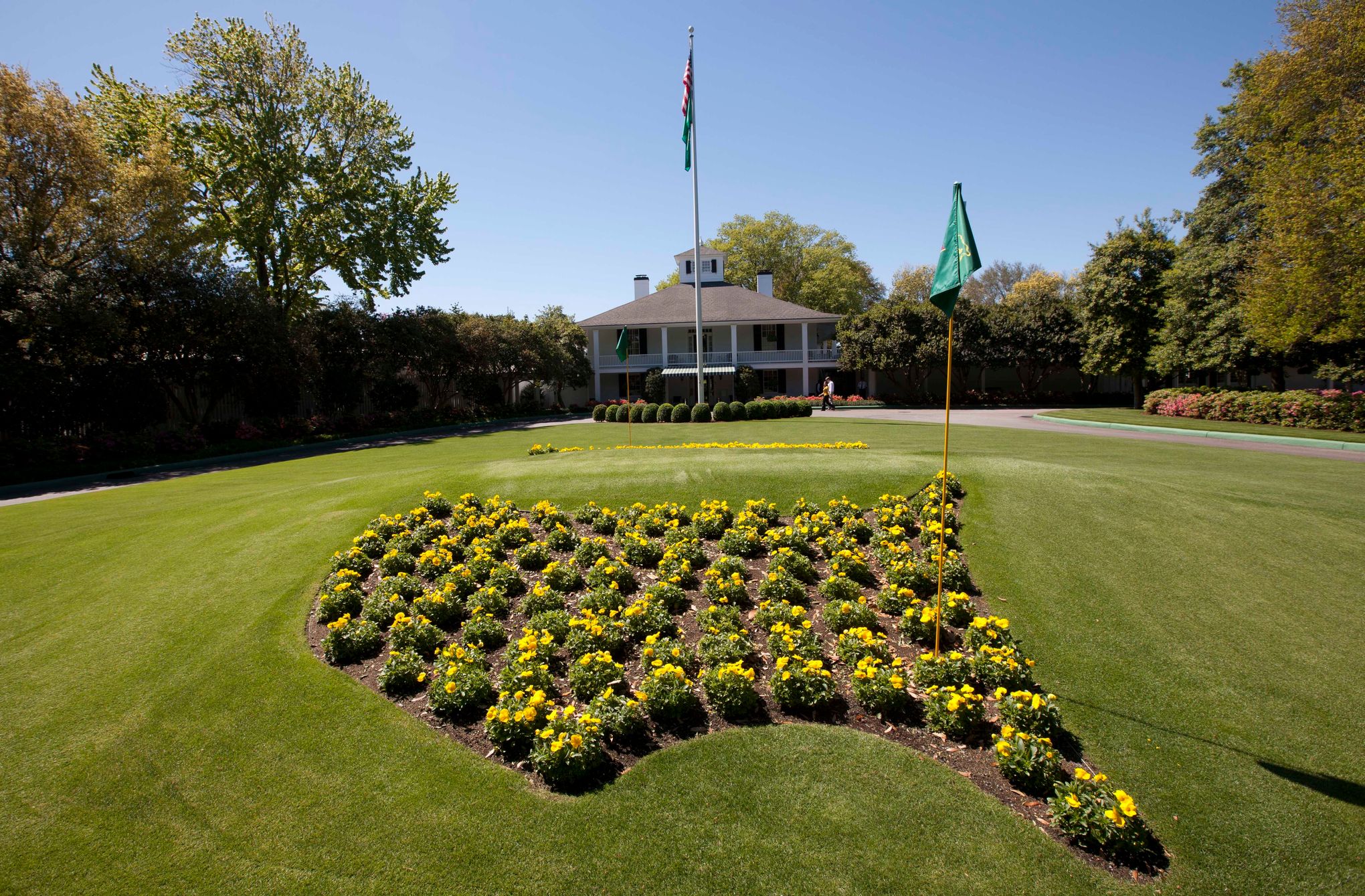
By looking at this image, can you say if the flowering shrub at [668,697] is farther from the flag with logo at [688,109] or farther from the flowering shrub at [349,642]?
the flag with logo at [688,109]

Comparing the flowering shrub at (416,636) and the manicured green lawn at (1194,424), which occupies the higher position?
the manicured green lawn at (1194,424)

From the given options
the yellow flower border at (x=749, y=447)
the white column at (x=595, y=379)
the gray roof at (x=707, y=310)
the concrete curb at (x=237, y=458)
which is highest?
the gray roof at (x=707, y=310)

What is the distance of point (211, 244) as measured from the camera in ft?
89.9

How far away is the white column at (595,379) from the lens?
4100cm

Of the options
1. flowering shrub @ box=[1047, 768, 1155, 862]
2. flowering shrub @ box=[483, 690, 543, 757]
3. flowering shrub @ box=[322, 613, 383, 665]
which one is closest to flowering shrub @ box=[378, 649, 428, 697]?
flowering shrub @ box=[322, 613, 383, 665]

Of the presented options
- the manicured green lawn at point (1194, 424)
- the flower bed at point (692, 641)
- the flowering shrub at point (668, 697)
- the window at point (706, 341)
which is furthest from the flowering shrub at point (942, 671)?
the window at point (706, 341)

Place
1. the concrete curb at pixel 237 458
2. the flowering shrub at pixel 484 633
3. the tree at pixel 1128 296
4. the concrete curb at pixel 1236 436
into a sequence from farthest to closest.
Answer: the tree at pixel 1128 296
the concrete curb at pixel 1236 436
the concrete curb at pixel 237 458
the flowering shrub at pixel 484 633

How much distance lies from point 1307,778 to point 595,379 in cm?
3899

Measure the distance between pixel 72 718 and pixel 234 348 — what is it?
21.3m

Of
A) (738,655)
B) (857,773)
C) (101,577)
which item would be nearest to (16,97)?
(101,577)

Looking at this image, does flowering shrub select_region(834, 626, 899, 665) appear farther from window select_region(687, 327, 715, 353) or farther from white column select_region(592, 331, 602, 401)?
window select_region(687, 327, 715, 353)

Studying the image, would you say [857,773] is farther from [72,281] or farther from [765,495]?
[72,281]

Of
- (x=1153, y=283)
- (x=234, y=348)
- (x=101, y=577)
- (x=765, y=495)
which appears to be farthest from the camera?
(x=1153, y=283)

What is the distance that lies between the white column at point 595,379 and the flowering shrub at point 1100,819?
38.7m
